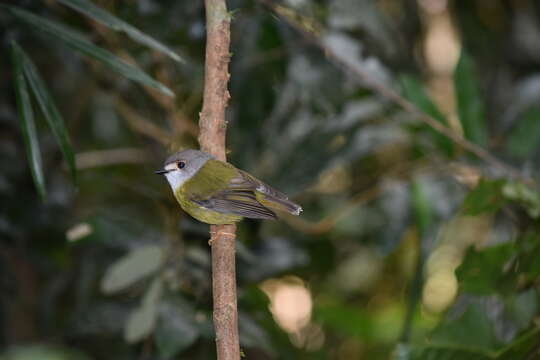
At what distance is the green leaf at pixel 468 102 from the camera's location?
293 centimetres

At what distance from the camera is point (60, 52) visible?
3.16 metres

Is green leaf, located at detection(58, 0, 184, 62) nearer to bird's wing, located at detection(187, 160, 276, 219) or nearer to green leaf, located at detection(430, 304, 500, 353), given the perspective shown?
bird's wing, located at detection(187, 160, 276, 219)

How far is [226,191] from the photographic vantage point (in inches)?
106

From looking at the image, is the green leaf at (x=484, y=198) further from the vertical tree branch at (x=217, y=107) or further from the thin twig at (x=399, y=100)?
the vertical tree branch at (x=217, y=107)

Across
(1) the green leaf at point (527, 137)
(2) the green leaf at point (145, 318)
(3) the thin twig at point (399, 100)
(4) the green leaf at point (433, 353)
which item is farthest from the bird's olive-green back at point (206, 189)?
(1) the green leaf at point (527, 137)

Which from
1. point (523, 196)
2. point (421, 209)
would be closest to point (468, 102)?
point (421, 209)

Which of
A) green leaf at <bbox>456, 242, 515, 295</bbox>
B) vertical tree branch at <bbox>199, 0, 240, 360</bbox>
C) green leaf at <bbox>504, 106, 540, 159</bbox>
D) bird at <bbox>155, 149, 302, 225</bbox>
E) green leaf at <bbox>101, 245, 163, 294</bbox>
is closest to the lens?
vertical tree branch at <bbox>199, 0, 240, 360</bbox>

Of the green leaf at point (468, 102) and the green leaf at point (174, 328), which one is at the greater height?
the green leaf at point (468, 102)

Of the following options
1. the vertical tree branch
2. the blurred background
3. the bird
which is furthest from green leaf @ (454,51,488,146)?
the vertical tree branch

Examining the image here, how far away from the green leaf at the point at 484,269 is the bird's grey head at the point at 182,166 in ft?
3.40

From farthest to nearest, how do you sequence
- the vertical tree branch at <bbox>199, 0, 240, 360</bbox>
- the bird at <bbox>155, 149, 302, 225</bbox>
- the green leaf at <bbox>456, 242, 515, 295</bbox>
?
the bird at <bbox>155, 149, 302, 225</bbox>
the green leaf at <bbox>456, 242, 515, 295</bbox>
the vertical tree branch at <bbox>199, 0, 240, 360</bbox>

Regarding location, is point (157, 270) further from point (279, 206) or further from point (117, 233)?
point (279, 206)

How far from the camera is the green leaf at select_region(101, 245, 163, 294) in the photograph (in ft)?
8.91

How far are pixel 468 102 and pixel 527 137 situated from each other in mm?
391
